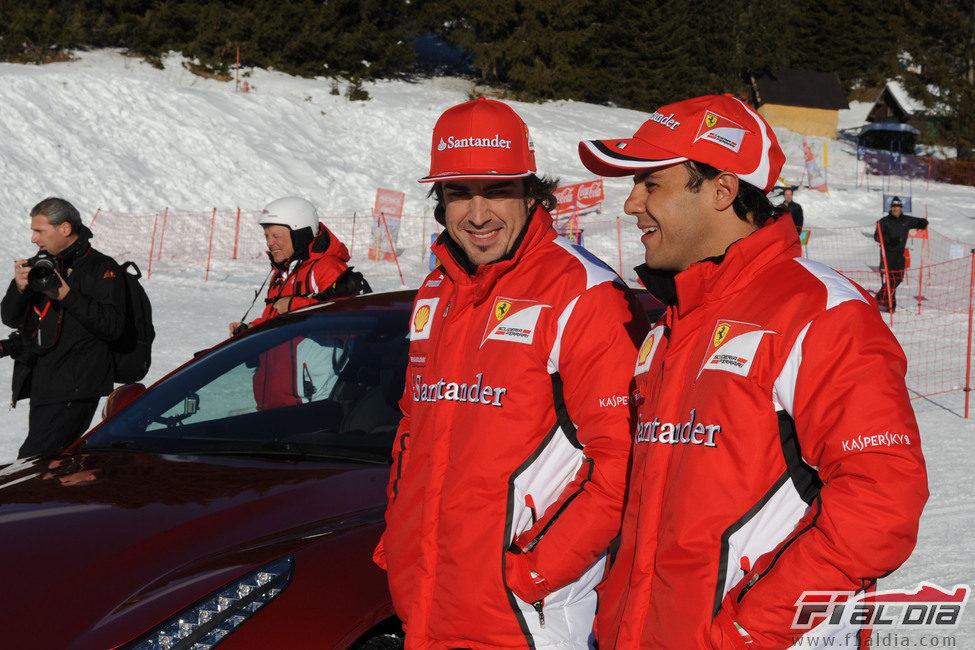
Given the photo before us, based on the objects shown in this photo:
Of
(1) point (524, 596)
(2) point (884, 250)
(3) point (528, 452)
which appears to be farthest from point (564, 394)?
(2) point (884, 250)

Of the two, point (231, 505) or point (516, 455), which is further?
point (231, 505)

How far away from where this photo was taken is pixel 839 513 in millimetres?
1681

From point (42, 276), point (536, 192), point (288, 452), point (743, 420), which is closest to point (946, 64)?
point (42, 276)

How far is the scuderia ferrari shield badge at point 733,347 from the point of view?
73.9 inches

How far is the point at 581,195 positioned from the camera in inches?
1046

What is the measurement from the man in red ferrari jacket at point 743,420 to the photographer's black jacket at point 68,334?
3686 mm

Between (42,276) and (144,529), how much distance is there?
2498 mm

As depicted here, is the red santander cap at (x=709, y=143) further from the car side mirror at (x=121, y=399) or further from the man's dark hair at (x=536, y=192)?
the car side mirror at (x=121, y=399)

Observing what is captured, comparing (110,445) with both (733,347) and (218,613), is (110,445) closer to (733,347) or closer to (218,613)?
(218,613)

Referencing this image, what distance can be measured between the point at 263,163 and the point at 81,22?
35.8 feet

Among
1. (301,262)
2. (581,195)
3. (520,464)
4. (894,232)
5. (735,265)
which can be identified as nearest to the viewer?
(735,265)

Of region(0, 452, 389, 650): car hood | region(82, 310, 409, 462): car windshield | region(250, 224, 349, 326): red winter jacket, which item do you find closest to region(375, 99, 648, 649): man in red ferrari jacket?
region(0, 452, 389, 650): car hood

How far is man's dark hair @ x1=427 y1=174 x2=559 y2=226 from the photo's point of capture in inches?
101

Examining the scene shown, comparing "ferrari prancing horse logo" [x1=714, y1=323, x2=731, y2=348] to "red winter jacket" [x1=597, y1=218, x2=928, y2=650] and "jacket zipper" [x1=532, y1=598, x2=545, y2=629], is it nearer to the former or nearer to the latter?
"red winter jacket" [x1=597, y1=218, x2=928, y2=650]
